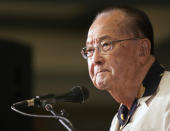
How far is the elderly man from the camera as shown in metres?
2.13

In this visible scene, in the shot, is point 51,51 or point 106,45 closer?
point 106,45

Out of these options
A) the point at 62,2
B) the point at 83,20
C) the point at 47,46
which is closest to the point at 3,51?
the point at 62,2

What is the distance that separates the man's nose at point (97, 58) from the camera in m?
2.15

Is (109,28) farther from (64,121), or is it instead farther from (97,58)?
(64,121)

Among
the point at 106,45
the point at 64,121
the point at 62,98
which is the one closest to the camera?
the point at 64,121

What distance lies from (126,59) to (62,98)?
1.33 feet

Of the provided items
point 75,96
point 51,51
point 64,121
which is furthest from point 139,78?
point 51,51

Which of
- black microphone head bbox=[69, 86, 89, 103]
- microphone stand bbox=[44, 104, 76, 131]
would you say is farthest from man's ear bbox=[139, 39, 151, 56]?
microphone stand bbox=[44, 104, 76, 131]

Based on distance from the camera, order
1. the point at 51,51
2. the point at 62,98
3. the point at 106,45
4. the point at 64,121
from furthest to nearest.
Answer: the point at 51,51 < the point at 106,45 < the point at 62,98 < the point at 64,121

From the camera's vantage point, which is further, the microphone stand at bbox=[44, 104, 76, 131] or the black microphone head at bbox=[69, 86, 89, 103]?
the black microphone head at bbox=[69, 86, 89, 103]

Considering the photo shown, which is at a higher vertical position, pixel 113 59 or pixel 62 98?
pixel 113 59

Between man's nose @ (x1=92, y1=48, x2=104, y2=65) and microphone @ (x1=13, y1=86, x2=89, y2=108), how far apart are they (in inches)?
6.4

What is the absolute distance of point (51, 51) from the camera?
671 cm

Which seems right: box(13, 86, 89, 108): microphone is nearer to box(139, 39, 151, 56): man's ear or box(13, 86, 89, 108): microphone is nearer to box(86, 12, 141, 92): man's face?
box(86, 12, 141, 92): man's face
